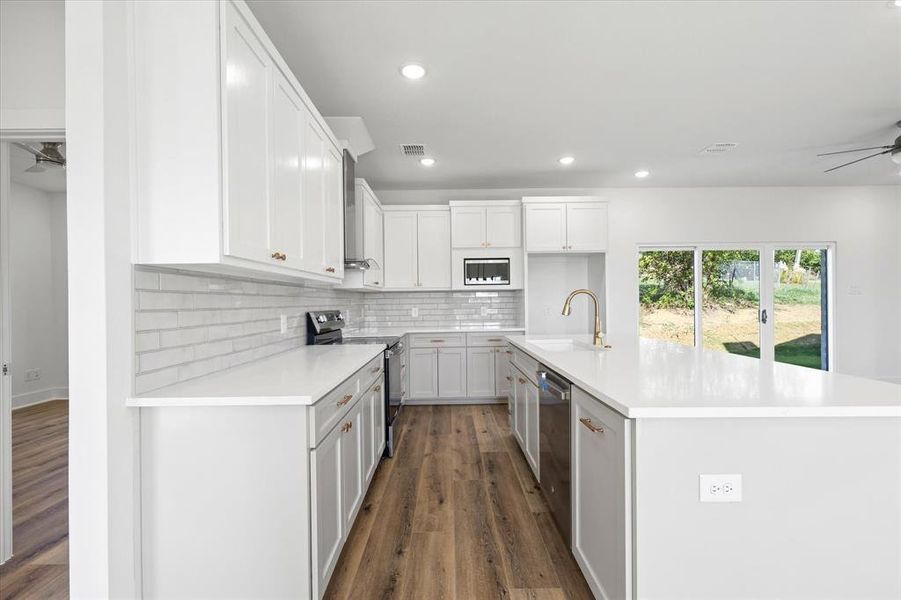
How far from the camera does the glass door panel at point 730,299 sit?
558cm

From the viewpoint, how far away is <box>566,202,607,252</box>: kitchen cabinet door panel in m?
5.00

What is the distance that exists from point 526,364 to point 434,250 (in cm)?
261

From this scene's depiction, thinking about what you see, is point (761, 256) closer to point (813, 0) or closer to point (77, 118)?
point (813, 0)

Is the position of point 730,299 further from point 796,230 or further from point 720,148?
point 720,148

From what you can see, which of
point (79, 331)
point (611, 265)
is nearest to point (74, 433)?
point (79, 331)

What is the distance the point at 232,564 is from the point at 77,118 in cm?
158

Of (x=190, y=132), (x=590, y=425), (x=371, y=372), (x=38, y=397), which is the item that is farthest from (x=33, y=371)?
(x=590, y=425)

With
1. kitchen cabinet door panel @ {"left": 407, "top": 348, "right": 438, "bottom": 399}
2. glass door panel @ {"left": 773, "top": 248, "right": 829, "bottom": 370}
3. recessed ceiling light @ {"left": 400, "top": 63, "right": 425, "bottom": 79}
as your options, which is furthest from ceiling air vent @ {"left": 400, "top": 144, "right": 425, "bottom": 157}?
glass door panel @ {"left": 773, "top": 248, "right": 829, "bottom": 370}

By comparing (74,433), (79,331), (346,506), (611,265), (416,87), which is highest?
(416,87)

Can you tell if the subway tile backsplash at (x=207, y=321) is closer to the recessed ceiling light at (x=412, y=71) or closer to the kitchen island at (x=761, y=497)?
the recessed ceiling light at (x=412, y=71)

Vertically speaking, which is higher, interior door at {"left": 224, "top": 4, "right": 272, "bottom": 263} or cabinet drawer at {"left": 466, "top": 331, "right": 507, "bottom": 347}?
interior door at {"left": 224, "top": 4, "right": 272, "bottom": 263}

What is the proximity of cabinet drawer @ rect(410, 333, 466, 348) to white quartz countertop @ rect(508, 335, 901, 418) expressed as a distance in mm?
2787

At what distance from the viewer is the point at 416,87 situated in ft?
9.27

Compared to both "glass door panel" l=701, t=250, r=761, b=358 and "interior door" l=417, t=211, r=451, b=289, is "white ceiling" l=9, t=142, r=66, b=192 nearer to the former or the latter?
"interior door" l=417, t=211, r=451, b=289
